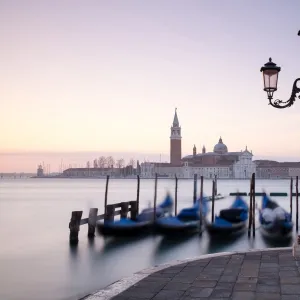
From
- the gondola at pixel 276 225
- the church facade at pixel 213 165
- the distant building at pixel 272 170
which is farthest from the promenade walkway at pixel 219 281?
the distant building at pixel 272 170

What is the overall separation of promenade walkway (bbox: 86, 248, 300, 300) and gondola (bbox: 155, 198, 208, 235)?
7.84 meters

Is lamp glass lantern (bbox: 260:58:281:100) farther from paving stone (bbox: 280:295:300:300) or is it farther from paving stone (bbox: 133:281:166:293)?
paving stone (bbox: 133:281:166:293)

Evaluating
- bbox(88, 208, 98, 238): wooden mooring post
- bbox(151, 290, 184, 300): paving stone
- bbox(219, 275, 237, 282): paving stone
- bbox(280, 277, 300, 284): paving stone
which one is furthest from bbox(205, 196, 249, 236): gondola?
bbox(151, 290, 184, 300): paving stone

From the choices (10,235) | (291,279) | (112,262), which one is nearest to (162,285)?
(291,279)

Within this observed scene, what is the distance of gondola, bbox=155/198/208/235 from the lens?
44.5 ft

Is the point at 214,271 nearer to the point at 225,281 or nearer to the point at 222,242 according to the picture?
the point at 225,281

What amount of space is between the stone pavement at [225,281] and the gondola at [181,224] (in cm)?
782

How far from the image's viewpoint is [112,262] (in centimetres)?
1020

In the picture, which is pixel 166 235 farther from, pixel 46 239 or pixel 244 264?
pixel 244 264

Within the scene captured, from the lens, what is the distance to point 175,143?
345 ft

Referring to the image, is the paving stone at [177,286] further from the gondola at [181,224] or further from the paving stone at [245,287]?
the gondola at [181,224]

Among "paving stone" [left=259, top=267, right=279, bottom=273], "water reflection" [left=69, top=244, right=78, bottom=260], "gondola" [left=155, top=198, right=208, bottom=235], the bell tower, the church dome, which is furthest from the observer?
the church dome

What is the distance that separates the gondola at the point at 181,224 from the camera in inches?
534

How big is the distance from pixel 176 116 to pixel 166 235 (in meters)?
95.4
